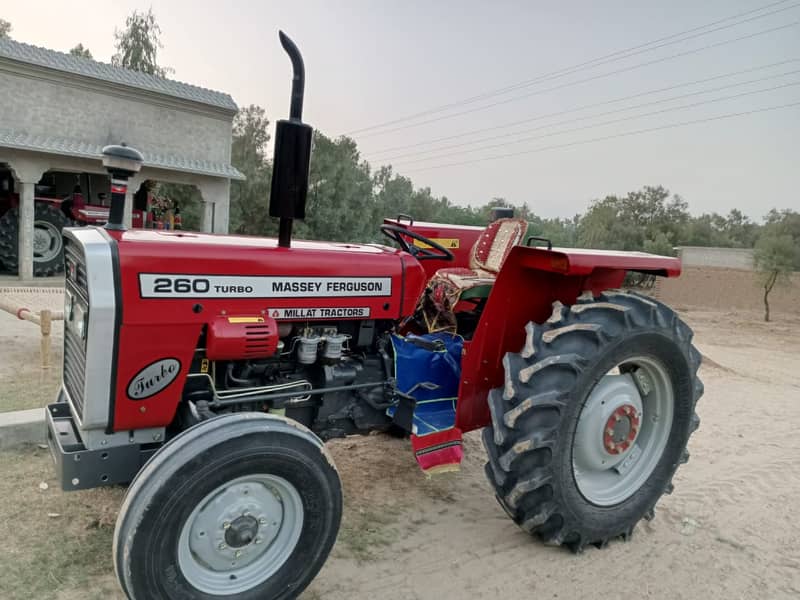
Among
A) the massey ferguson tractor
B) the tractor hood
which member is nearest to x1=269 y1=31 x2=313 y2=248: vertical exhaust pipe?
the massey ferguson tractor

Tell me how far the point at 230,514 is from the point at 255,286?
91 cm

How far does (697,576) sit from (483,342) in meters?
1.48

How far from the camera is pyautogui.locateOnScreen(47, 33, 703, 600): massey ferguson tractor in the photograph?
217 centimetres

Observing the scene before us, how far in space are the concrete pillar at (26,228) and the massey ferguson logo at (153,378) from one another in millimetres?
12089

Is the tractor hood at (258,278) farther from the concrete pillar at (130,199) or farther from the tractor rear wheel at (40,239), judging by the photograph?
the tractor rear wheel at (40,239)

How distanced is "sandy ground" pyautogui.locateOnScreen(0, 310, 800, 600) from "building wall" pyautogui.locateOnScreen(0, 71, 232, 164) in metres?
11.6

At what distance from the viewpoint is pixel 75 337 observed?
8.46 feet

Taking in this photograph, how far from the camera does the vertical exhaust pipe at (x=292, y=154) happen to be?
2293mm

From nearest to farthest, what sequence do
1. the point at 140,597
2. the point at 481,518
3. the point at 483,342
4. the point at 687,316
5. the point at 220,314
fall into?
the point at 140,597 < the point at 220,314 < the point at 483,342 < the point at 481,518 < the point at 687,316

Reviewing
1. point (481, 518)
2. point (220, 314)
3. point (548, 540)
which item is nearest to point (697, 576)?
point (548, 540)

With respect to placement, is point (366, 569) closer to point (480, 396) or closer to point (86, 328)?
point (480, 396)

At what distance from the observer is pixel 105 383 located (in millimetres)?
2252

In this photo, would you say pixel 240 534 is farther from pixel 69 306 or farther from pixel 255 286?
pixel 69 306

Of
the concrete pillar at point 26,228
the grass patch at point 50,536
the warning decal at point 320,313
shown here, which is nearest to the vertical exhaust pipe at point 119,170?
the warning decal at point 320,313
